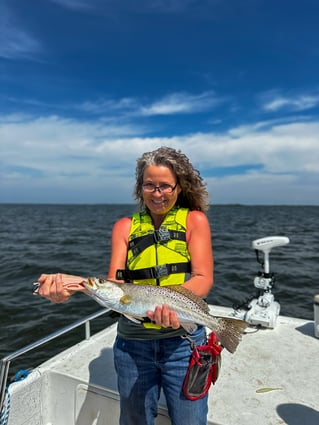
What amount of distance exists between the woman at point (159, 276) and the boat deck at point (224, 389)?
0.86 meters

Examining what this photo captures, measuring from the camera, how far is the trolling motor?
598cm

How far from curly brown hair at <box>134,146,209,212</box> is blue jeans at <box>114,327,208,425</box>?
1.30 metres

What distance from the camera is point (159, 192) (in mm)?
3166

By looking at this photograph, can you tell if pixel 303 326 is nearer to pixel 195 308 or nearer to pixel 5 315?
pixel 195 308

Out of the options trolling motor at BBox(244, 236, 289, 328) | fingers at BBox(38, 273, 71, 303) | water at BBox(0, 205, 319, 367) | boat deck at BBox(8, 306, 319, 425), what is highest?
fingers at BBox(38, 273, 71, 303)

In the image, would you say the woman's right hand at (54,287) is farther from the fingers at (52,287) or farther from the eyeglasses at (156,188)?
the eyeglasses at (156,188)

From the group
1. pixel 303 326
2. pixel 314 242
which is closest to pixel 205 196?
pixel 303 326

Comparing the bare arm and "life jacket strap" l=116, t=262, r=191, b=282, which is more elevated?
the bare arm

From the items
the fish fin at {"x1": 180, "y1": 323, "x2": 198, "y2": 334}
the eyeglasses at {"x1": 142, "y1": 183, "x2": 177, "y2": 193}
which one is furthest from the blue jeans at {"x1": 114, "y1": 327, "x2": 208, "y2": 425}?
the eyeglasses at {"x1": 142, "y1": 183, "x2": 177, "y2": 193}

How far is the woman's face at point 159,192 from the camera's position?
3119mm

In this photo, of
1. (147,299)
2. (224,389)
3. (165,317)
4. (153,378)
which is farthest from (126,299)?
(224,389)

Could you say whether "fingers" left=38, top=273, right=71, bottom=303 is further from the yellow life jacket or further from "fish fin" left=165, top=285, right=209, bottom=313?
"fish fin" left=165, top=285, right=209, bottom=313

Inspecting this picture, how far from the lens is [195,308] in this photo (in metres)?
2.92

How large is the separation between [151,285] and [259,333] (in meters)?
3.71
